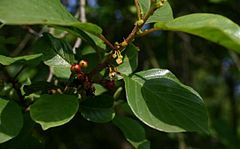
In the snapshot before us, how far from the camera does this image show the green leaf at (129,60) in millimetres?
1142

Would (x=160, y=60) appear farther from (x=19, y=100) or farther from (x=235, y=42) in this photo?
(x=235, y=42)

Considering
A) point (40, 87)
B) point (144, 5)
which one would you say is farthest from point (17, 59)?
point (144, 5)

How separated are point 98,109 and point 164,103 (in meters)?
0.18

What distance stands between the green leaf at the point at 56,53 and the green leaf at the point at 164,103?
0.17m

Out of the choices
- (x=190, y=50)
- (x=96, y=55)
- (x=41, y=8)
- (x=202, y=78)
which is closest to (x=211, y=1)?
(x=190, y=50)

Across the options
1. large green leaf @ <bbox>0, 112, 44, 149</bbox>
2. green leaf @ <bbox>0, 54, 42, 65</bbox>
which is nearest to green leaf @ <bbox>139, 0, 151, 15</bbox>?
green leaf @ <bbox>0, 54, 42, 65</bbox>

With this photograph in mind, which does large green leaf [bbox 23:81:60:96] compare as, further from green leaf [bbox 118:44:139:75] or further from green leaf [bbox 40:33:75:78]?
green leaf [bbox 118:44:139:75]

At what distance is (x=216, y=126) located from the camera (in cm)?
282

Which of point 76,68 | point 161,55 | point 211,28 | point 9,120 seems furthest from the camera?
point 161,55

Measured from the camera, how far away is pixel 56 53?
1.15 m

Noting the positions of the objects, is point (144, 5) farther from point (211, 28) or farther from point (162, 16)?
point (211, 28)

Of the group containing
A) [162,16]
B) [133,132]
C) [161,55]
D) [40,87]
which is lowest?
[161,55]

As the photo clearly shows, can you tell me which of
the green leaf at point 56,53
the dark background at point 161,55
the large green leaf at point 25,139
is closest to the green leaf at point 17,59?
the green leaf at point 56,53

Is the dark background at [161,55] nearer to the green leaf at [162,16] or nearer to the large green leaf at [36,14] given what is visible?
the green leaf at [162,16]
